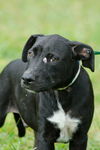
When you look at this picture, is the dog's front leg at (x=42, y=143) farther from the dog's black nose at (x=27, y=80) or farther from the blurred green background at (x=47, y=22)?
the blurred green background at (x=47, y=22)

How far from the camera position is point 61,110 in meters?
7.20

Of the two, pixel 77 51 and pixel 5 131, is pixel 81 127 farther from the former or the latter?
pixel 5 131

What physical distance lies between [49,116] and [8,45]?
7.48 meters

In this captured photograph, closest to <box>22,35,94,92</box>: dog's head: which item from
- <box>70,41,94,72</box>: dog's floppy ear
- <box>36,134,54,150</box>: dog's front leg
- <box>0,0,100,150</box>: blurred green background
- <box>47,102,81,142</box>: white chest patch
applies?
<box>70,41,94,72</box>: dog's floppy ear

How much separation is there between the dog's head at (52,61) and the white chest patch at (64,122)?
1.03ft

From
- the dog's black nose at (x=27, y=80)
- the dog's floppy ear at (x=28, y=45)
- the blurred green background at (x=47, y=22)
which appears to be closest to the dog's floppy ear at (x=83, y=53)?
the dog's floppy ear at (x=28, y=45)

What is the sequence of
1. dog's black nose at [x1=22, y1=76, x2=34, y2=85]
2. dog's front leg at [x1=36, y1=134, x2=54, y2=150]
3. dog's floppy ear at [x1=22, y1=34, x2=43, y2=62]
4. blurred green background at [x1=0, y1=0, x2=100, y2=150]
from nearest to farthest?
1. dog's black nose at [x1=22, y1=76, x2=34, y2=85]
2. dog's front leg at [x1=36, y1=134, x2=54, y2=150]
3. dog's floppy ear at [x1=22, y1=34, x2=43, y2=62]
4. blurred green background at [x1=0, y1=0, x2=100, y2=150]

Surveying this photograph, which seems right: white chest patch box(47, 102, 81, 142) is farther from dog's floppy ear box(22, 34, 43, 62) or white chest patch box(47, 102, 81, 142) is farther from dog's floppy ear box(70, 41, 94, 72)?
dog's floppy ear box(22, 34, 43, 62)

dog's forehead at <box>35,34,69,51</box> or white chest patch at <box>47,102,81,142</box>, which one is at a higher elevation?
dog's forehead at <box>35,34,69,51</box>

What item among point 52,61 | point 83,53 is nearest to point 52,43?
point 52,61

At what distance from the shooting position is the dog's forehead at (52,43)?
22.6ft

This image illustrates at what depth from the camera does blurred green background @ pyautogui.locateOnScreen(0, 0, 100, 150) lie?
14336 millimetres

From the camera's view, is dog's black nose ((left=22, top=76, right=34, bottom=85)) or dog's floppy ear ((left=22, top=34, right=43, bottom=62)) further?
dog's floppy ear ((left=22, top=34, right=43, bottom=62))

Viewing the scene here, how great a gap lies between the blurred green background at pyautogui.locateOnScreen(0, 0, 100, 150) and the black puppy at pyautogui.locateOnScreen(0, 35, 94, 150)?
13.3ft
